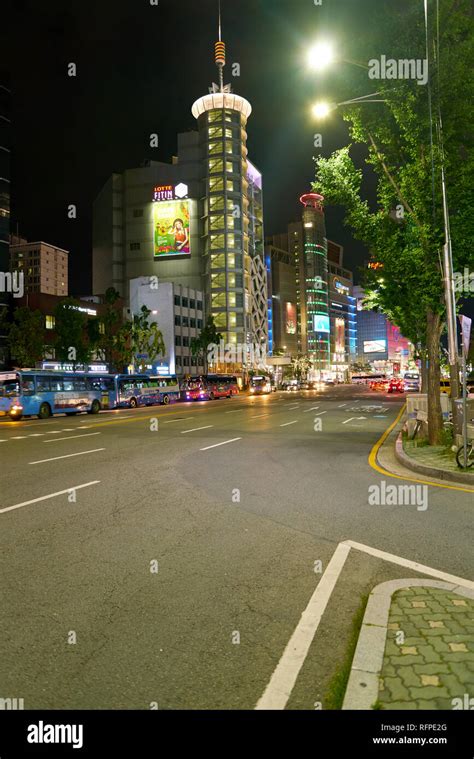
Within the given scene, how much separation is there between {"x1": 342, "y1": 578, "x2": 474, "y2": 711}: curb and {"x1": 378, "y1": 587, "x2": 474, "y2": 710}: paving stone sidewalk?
0.15ft

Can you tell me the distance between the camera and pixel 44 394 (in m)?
30.4

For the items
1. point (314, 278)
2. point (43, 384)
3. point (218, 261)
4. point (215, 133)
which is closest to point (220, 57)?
point (215, 133)

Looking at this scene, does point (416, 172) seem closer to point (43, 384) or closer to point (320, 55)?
point (320, 55)

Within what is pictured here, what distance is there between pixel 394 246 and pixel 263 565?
36.0 ft

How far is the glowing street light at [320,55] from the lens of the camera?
11727mm

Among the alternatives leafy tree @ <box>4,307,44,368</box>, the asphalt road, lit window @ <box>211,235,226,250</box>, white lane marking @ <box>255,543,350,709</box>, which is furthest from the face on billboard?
white lane marking @ <box>255,543,350,709</box>

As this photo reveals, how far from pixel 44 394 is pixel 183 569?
2820cm

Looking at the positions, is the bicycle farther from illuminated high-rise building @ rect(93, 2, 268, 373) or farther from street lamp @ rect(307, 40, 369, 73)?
illuminated high-rise building @ rect(93, 2, 268, 373)

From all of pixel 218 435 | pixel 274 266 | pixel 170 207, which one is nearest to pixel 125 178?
pixel 170 207

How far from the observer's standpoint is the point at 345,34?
13148 mm

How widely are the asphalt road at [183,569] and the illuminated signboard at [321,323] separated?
177940mm

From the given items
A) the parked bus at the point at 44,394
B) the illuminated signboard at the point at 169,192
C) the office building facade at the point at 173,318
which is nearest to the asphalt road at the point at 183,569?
the parked bus at the point at 44,394
